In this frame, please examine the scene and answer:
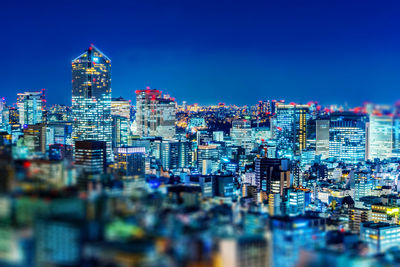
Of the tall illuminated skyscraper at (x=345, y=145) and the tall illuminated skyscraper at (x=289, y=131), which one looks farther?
the tall illuminated skyscraper at (x=289, y=131)

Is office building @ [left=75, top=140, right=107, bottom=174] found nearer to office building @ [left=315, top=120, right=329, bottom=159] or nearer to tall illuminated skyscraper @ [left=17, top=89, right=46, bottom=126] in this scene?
office building @ [left=315, top=120, right=329, bottom=159]

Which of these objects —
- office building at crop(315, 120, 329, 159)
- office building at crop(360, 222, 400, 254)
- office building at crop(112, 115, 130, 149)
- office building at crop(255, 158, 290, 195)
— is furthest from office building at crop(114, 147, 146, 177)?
Result: office building at crop(360, 222, 400, 254)

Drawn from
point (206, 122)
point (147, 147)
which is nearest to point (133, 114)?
point (206, 122)

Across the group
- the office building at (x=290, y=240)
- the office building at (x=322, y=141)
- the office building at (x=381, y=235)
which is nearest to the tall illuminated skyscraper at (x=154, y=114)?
the office building at (x=322, y=141)

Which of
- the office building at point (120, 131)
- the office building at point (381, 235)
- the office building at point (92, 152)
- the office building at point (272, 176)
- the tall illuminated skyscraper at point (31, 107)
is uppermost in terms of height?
the tall illuminated skyscraper at point (31, 107)

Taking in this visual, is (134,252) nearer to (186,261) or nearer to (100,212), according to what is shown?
(186,261)

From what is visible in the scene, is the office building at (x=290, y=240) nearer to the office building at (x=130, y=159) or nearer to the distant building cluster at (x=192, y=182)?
the distant building cluster at (x=192, y=182)
